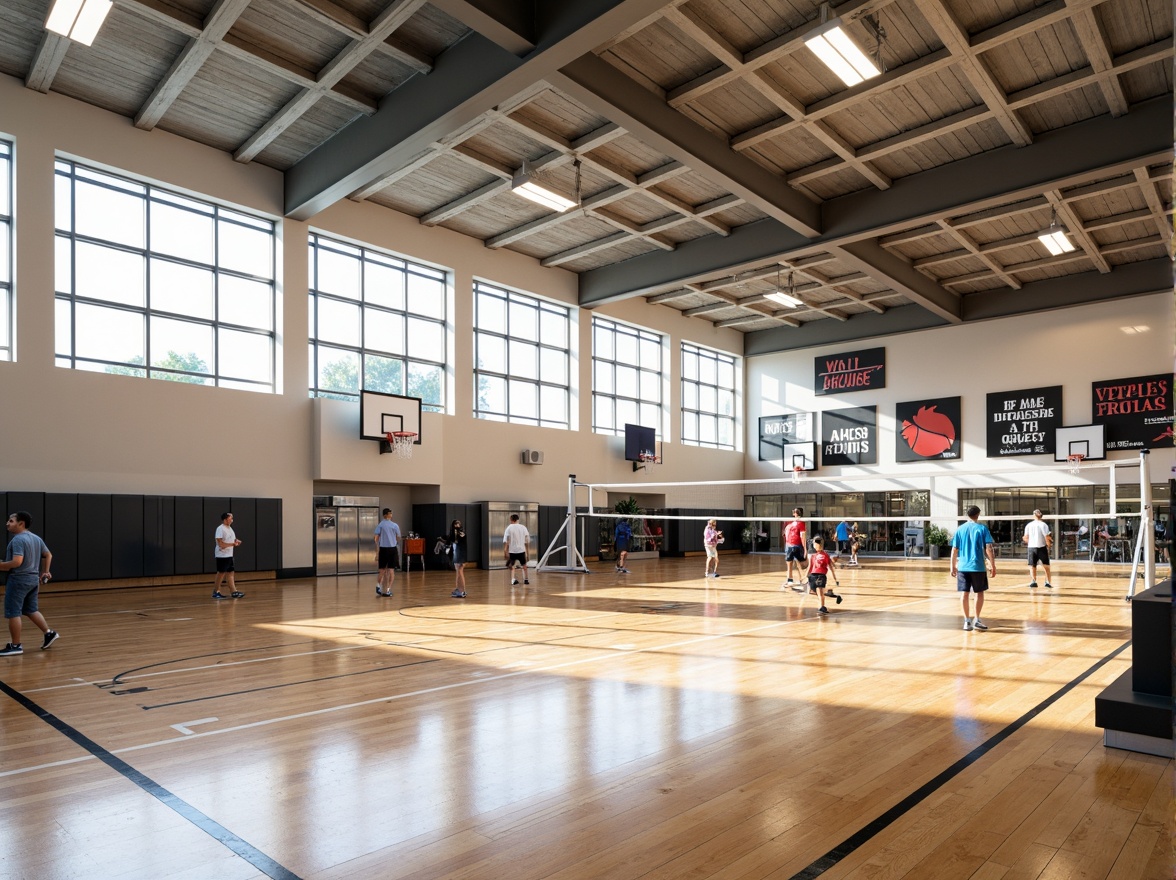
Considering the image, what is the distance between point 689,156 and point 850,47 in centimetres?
491

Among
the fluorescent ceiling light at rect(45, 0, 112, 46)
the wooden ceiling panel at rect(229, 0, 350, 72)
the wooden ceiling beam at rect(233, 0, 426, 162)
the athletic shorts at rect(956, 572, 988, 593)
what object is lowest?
the athletic shorts at rect(956, 572, 988, 593)

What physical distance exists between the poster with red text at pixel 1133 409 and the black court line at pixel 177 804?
28776mm

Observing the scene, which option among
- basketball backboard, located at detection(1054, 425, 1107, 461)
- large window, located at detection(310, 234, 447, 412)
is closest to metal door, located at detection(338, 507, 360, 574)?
large window, located at detection(310, 234, 447, 412)

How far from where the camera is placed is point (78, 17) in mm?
11742

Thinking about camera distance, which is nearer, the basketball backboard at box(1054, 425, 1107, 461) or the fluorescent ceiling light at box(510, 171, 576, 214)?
the fluorescent ceiling light at box(510, 171, 576, 214)

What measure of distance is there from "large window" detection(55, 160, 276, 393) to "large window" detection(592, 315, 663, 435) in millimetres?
12453

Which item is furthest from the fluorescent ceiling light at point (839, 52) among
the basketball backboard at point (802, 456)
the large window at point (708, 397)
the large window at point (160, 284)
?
the basketball backboard at point (802, 456)

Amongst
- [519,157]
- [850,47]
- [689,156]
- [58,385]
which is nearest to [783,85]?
[689,156]

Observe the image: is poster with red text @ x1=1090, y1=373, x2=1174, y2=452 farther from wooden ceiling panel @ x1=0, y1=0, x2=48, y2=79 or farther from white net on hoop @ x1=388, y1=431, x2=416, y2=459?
wooden ceiling panel @ x1=0, y1=0, x2=48, y2=79

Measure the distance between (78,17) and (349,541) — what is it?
44.8 feet

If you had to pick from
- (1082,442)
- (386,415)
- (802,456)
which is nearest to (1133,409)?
(1082,442)

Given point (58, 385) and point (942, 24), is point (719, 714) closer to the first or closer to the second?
point (942, 24)

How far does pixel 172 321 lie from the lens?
18734 mm

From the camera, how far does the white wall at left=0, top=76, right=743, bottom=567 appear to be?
16.3 meters
